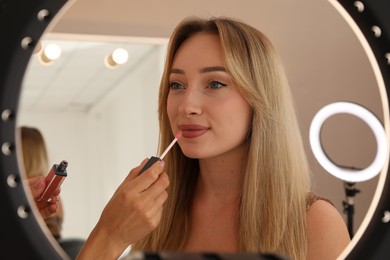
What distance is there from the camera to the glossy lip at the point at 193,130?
0.38m

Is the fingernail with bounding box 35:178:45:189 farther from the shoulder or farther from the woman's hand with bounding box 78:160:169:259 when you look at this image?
the shoulder

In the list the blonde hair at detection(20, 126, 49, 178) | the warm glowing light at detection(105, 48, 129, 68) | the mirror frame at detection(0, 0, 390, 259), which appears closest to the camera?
the mirror frame at detection(0, 0, 390, 259)

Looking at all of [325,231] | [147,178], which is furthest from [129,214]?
[325,231]

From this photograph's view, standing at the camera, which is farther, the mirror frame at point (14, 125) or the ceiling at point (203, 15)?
the ceiling at point (203, 15)

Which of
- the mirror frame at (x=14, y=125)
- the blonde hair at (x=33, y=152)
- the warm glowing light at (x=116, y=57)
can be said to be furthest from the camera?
the warm glowing light at (x=116, y=57)

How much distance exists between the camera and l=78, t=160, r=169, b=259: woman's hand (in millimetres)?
335

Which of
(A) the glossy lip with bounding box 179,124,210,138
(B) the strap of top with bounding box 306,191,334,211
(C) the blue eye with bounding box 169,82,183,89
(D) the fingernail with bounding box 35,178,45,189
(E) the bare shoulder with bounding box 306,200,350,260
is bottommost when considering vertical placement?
(E) the bare shoulder with bounding box 306,200,350,260

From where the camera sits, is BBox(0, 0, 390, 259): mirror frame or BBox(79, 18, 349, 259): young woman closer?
BBox(0, 0, 390, 259): mirror frame

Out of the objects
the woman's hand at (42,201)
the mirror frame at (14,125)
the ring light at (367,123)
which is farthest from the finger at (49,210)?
the ring light at (367,123)

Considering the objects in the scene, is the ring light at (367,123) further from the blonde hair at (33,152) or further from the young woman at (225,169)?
the blonde hair at (33,152)

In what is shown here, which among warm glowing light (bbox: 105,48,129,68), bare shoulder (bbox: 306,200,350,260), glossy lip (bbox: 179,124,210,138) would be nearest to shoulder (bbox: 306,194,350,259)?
bare shoulder (bbox: 306,200,350,260)

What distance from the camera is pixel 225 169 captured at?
416 millimetres

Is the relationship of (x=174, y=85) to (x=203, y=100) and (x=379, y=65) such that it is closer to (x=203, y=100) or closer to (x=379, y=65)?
(x=203, y=100)

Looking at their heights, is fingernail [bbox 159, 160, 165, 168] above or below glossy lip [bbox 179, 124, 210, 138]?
below
